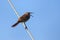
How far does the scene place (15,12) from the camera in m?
5.49

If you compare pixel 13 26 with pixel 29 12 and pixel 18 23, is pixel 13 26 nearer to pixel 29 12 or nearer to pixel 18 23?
pixel 18 23

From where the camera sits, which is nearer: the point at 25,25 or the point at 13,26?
the point at 13,26

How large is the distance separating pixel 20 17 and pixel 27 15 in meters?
0.13

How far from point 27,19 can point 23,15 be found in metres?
0.12

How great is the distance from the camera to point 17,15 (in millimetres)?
5488

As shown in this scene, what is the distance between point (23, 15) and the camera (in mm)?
5281

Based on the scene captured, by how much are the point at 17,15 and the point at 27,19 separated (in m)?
0.25

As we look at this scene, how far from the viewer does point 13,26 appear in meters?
5.19

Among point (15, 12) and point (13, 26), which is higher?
point (15, 12)

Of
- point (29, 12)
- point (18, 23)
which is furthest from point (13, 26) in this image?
point (29, 12)

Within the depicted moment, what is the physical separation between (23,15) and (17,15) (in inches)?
9.4

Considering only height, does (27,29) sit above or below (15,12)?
below

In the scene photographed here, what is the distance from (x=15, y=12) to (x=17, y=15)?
67mm

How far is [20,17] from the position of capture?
528 centimetres
